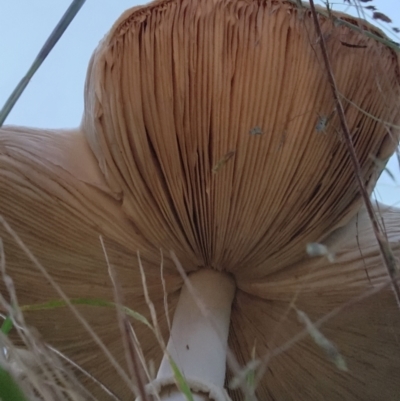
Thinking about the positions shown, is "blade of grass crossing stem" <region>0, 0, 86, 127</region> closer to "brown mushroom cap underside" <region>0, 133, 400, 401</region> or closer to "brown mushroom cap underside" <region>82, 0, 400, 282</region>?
"brown mushroom cap underside" <region>82, 0, 400, 282</region>

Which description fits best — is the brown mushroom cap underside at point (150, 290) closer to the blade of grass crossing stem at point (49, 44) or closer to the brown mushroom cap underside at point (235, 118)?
the brown mushroom cap underside at point (235, 118)

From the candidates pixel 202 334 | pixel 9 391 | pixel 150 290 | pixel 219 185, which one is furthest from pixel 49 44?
pixel 150 290

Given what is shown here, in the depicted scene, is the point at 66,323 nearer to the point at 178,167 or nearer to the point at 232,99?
the point at 178,167

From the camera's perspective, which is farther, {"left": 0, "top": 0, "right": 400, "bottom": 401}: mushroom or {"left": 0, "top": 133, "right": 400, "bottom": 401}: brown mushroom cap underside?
{"left": 0, "top": 133, "right": 400, "bottom": 401}: brown mushroom cap underside

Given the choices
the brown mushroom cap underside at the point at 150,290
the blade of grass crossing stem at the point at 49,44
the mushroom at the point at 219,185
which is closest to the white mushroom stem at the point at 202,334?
the mushroom at the point at 219,185

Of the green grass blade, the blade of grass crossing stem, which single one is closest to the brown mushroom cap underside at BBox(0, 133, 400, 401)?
the blade of grass crossing stem

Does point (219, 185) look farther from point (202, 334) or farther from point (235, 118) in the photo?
point (202, 334)

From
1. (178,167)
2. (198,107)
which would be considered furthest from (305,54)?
(178,167)
